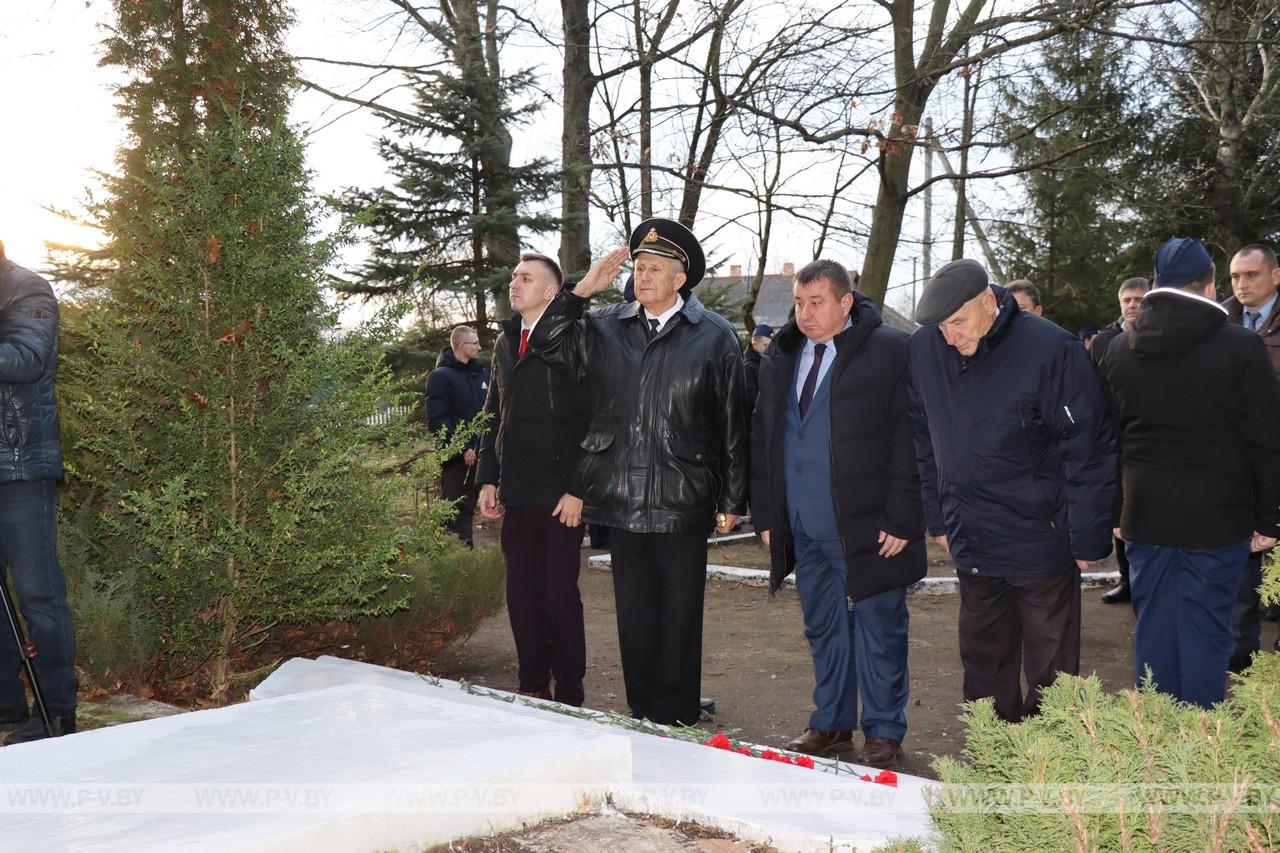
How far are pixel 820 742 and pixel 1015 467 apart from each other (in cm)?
155

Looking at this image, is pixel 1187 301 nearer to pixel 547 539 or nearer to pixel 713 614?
pixel 547 539

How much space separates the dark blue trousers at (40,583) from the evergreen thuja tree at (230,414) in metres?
0.41

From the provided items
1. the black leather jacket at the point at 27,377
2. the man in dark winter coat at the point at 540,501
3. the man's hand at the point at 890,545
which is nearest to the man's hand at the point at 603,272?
the man in dark winter coat at the point at 540,501

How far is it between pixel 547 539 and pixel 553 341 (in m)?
1.07

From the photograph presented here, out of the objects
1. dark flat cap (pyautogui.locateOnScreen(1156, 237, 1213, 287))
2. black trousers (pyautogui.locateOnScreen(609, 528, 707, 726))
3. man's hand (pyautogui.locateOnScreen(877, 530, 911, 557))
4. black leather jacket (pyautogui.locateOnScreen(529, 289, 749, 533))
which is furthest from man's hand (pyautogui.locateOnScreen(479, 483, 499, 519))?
dark flat cap (pyautogui.locateOnScreen(1156, 237, 1213, 287))

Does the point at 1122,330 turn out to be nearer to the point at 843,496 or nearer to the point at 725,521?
the point at 843,496

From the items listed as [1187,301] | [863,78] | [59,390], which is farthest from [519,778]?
[863,78]

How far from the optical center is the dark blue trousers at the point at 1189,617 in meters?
4.74

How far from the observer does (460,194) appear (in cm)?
1541

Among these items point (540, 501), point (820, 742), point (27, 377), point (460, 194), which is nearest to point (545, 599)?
point (540, 501)

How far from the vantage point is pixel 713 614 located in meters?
8.99

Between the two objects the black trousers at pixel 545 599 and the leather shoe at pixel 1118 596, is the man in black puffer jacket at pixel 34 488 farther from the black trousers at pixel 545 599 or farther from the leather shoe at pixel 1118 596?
the leather shoe at pixel 1118 596

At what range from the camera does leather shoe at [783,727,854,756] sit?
16.7 feet

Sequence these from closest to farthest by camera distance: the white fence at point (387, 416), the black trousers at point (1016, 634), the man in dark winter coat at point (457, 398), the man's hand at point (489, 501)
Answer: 1. the black trousers at point (1016, 634)
2. the white fence at point (387, 416)
3. the man's hand at point (489, 501)
4. the man in dark winter coat at point (457, 398)
